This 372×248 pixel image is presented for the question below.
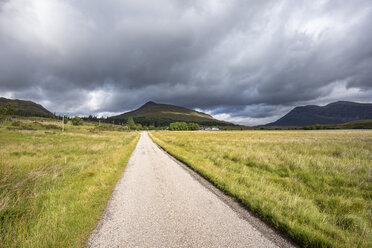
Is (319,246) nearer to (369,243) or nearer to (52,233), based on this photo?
(369,243)

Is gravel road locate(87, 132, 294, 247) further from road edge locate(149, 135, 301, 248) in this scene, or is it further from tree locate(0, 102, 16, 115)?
tree locate(0, 102, 16, 115)

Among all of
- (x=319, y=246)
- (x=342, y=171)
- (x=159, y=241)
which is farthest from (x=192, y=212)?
(x=342, y=171)

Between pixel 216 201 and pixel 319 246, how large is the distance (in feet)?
9.28

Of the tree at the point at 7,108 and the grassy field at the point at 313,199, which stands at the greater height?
the tree at the point at 7,108

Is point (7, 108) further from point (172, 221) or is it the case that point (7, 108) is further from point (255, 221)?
point (255, 221)

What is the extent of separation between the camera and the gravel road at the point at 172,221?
3402 millimetres

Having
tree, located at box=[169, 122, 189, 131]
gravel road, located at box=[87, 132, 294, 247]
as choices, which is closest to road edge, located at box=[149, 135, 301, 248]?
gravel road, located at box=[87, 132, 294, 247]

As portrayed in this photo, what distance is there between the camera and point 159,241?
3.37 meters

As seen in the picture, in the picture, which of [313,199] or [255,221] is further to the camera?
[313,199]

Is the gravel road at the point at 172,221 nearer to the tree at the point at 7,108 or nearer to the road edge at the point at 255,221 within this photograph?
the road edge at the point at 255,221

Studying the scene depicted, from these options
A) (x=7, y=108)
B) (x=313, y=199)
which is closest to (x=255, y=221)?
(x=313, y=199)

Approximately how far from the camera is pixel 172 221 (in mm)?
4188

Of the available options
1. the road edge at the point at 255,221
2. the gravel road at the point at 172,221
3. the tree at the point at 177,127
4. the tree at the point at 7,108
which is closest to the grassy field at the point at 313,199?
the road edge at the point at 255,221

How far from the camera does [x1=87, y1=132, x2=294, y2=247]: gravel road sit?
3.40 m
